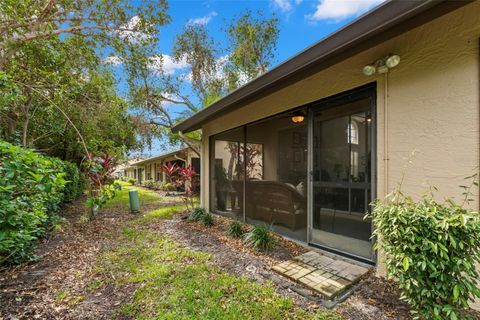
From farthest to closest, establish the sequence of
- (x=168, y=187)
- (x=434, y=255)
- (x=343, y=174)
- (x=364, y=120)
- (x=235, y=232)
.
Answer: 1. (x=168, y=187)
2. (x=235, y=232)
3. (x=343, y=174)
4. (x=364, y=120)
5. (x=434, y=255)

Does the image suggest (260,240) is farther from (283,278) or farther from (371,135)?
(371,135)

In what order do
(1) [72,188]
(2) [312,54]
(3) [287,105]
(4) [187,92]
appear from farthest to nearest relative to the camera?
(4) [187,92] → (1) [72,188] → (3) [287,105] → (2) [312,54]

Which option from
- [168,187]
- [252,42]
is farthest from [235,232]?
[168,187]

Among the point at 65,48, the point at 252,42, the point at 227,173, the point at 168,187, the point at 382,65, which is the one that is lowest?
the point at 168,187

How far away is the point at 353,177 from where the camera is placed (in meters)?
3.49

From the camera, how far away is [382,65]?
294cm

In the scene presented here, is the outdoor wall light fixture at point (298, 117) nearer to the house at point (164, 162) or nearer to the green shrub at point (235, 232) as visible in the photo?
the green shrub at point (235, 232)

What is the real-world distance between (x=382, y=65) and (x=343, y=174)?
1650mm

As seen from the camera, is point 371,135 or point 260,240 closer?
point 371,135

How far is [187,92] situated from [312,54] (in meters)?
11.1

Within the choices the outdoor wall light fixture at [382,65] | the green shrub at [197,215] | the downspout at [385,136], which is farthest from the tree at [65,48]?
the downspout at [385,136]

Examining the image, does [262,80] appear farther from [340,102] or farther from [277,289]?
[277,289]

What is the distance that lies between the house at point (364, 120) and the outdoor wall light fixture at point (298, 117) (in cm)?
2

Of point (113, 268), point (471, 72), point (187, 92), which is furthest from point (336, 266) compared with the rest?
point (187, 92)
